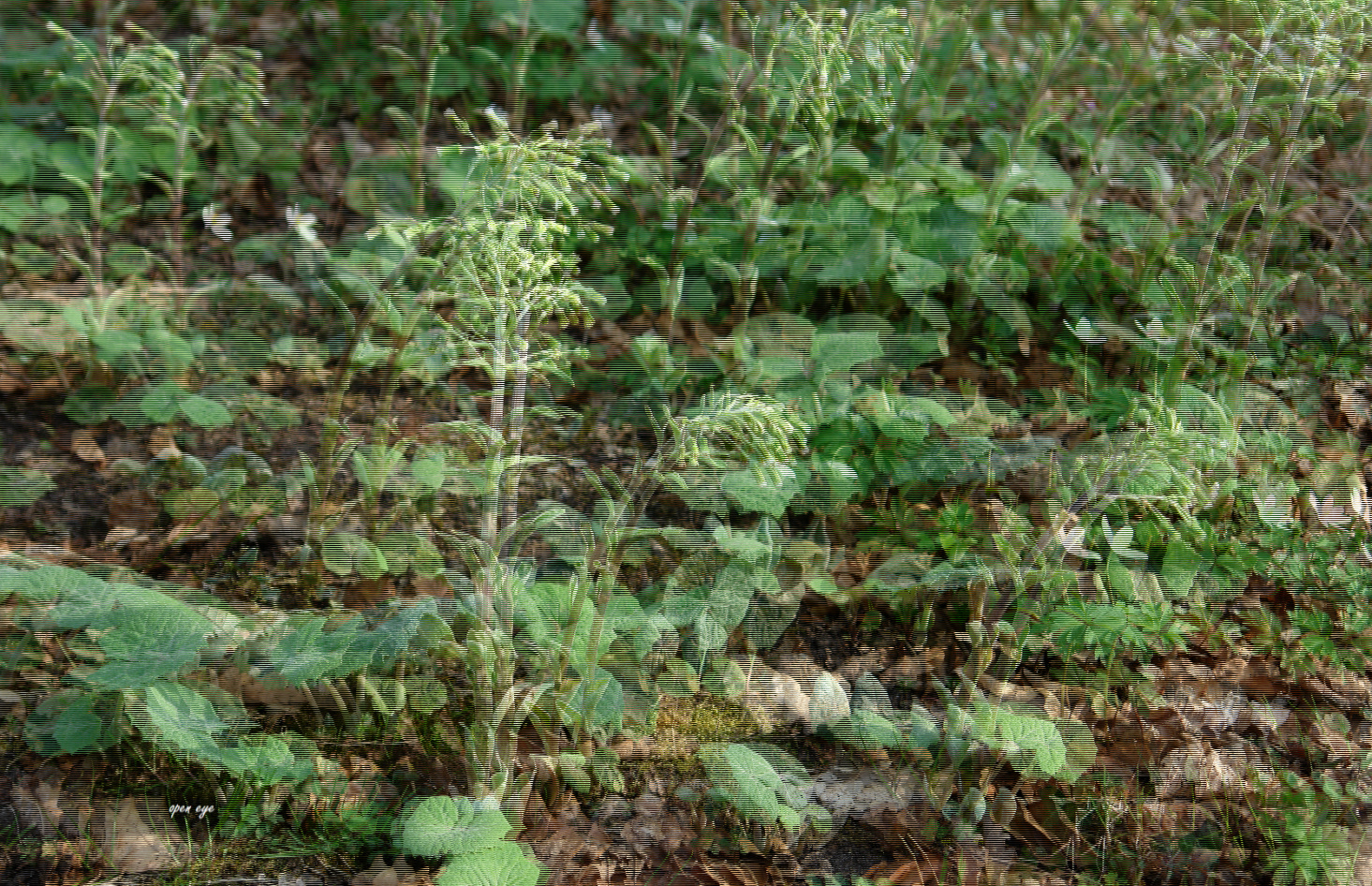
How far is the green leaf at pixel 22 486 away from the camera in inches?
110

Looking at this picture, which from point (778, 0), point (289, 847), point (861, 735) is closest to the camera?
point (289, 847)

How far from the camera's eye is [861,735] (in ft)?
7.89

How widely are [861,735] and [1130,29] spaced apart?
11.3 feet

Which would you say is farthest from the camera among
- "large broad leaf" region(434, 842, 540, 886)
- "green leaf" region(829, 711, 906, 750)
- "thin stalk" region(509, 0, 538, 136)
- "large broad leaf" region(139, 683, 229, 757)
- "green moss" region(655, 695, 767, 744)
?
"thin stalk" region(509, 0, 538, 136)

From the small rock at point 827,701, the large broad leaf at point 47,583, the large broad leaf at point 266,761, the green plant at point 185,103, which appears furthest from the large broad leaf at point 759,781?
the green plant at point 185,103

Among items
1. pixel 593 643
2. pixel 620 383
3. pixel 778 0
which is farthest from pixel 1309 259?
pixel 593 643

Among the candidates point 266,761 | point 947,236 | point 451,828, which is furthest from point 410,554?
point 947,236

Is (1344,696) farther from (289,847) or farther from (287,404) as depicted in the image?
(287,404)

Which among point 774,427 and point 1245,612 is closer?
point 774,427

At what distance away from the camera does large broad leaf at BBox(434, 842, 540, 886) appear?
1872 millimetres

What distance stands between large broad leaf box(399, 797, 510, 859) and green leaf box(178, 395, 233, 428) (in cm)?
146

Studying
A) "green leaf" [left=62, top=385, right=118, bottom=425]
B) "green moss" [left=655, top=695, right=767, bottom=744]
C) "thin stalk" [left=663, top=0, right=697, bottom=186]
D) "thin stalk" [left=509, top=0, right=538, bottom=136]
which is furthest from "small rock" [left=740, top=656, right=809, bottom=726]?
"thin stalk" [left=509, top=0, right=538, bottom=136]

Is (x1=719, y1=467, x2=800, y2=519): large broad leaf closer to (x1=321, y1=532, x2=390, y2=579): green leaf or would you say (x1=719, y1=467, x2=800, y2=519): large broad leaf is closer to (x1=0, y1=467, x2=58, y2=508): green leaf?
(x1=321, y1=532, x2=390, y2=579): green leaf

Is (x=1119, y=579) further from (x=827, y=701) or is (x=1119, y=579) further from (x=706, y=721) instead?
(x=706, y=721)
